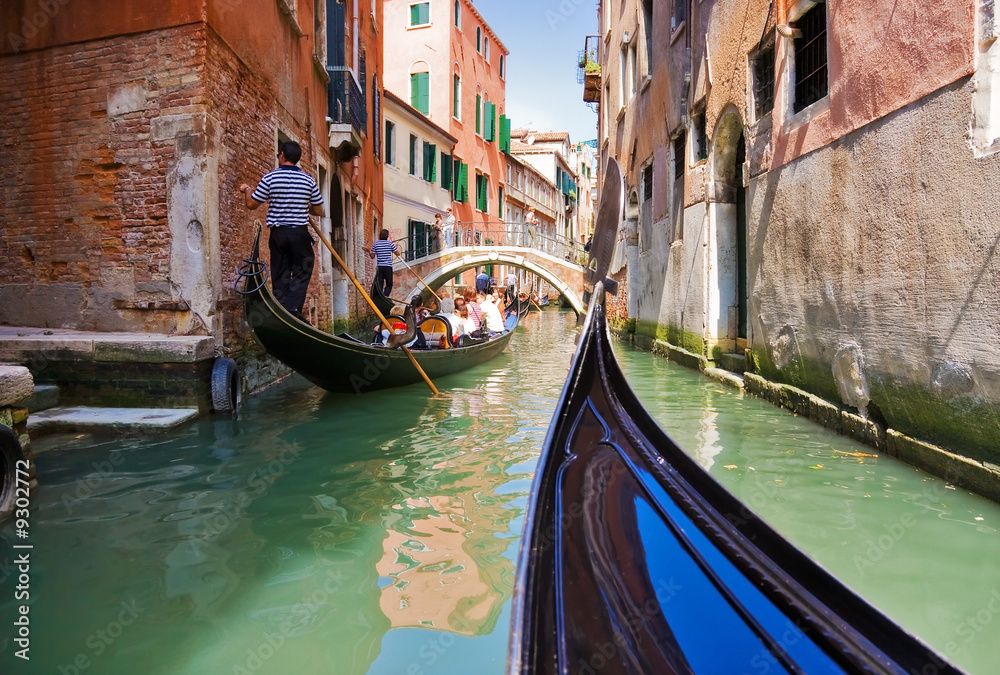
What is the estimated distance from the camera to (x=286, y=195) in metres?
4.59

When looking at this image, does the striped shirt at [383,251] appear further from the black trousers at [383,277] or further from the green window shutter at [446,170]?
the green window shutter at [446,170]

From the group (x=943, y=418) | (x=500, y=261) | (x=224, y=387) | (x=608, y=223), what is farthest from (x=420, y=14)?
(x=943, y=418)

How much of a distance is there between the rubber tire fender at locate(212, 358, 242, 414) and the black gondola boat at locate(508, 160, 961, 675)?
8.90ft

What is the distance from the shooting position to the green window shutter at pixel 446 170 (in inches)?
727

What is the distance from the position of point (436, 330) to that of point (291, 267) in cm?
217

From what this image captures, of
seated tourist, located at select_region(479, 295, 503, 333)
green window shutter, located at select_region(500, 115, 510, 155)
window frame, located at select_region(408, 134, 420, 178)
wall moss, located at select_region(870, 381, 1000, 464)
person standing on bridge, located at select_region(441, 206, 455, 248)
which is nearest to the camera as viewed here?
wall moss, located at select_region(870, 381, 1000, 464)

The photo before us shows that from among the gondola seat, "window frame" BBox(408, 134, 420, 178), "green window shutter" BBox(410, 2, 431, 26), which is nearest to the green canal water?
the gondola seat

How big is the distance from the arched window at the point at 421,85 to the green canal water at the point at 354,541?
16.4 m

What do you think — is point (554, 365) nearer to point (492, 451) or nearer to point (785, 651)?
point (492, 451)

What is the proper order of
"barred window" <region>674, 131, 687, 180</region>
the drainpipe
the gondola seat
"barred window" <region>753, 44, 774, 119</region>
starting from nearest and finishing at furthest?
1. the drainpipe
2. "barred window" <region>753, 44, 774, 119</region>
3. the gondola seat
4. "barred window" <region>674, 131, 687, 180</region>

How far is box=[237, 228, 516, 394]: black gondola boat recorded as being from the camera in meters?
4.12

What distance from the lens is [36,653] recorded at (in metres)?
1.65

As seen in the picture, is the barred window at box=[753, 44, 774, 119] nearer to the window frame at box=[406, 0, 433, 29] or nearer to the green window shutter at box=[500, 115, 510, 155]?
the window frame at box=[406, 0, 433, 29]

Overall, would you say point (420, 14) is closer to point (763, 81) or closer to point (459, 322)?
point (459, 322)
